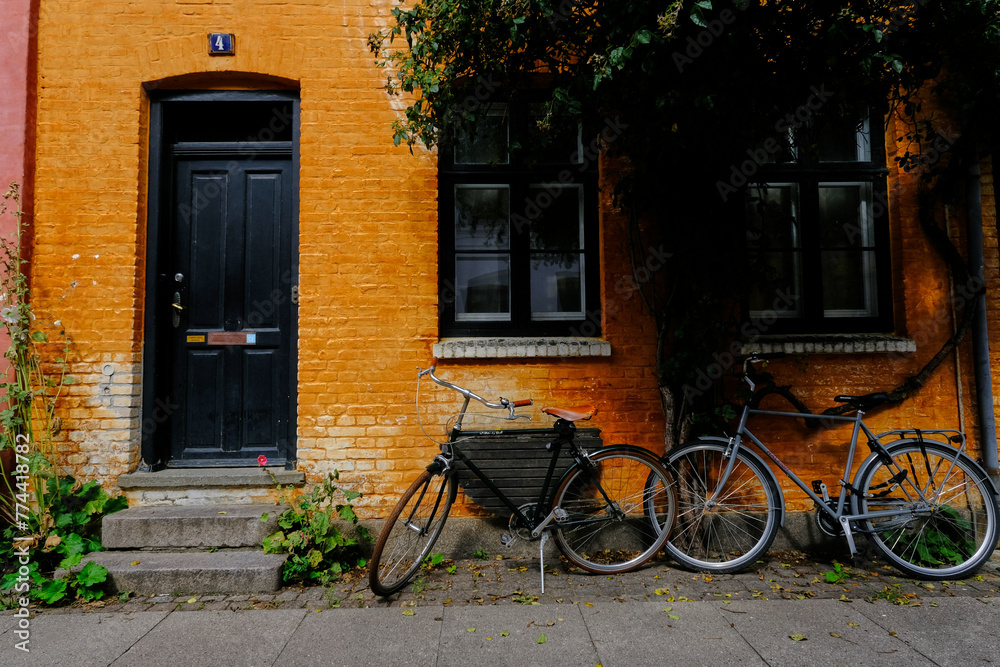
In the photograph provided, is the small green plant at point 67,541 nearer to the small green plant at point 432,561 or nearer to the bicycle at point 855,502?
the small green plant at point 432,561

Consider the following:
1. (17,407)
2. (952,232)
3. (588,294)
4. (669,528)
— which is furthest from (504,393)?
(952,232)

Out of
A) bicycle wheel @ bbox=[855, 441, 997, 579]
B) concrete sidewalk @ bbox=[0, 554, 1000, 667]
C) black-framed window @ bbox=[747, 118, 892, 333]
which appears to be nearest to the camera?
concrete sidewalk @ bbox=[0, 554, 1000, 667]

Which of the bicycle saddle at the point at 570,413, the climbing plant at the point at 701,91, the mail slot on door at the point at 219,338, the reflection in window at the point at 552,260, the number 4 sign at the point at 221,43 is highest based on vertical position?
the number 4 sign at the point at 221,43

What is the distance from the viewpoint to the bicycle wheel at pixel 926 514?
3.81 metres

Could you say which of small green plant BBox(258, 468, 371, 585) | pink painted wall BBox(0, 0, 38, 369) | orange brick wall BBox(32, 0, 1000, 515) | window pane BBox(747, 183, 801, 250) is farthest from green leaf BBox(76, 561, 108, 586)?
window pane BBox(747, 183, 801, 250)

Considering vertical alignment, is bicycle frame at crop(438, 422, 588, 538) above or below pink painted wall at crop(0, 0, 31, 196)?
below

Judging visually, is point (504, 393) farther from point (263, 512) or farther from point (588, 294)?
point (263, 512)

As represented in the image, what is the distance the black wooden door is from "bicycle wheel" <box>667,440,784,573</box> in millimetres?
2937

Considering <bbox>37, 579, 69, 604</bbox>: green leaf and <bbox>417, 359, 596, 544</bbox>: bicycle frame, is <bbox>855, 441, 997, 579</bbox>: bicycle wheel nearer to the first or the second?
<bbox>417, 359, 596, 544</bbox>: bicycle frame

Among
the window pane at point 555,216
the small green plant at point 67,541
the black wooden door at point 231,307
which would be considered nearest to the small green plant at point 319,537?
the black wooden door at point 231,307

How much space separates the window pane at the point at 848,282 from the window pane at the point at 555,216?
204 cm

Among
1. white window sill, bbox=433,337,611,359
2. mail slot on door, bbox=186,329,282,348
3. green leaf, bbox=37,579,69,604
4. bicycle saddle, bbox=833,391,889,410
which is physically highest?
mail slot on door, bbox=186,329,282,348

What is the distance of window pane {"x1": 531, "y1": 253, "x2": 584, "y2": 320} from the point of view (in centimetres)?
462

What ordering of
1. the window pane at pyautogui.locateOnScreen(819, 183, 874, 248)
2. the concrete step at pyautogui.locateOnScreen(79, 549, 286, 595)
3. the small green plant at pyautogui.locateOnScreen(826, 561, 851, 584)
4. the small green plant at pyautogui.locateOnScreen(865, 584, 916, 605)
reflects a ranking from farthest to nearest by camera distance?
the window pane at pyautogui.locateOnScreen(819, 183, 874, 248), the small green plant at pyautogui.locateOnScreen(826, 561, 851, 584), the concrete step at pyautogui.locateOnScreen(79, 549, 286, 595), the small green plant at pyautogui.locateOnScreen(865, 584, 916, 605)
